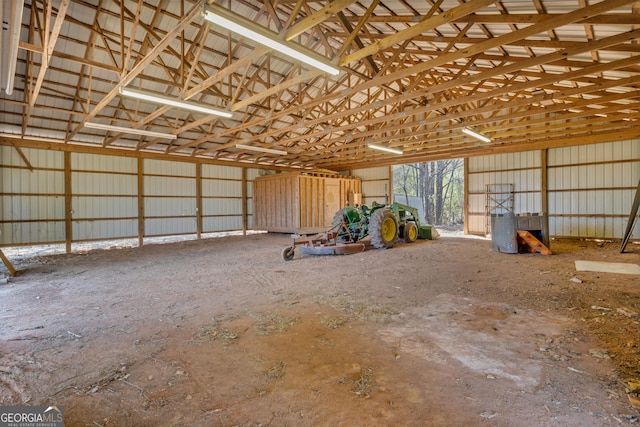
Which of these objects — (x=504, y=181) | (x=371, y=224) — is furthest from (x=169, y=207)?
(x=504, y=181)

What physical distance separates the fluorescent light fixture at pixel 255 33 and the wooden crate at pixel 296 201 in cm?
997

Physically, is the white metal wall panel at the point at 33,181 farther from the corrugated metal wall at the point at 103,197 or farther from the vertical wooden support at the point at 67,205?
the corrugated metal wall at the point at 103,197

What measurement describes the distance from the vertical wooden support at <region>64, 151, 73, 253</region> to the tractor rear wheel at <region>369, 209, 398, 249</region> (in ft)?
35.9

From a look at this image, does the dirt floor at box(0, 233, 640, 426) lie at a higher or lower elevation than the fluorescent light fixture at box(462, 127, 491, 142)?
lower

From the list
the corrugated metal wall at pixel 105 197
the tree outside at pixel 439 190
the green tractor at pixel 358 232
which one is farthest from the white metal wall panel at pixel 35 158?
the tree outside at pixel 439 190

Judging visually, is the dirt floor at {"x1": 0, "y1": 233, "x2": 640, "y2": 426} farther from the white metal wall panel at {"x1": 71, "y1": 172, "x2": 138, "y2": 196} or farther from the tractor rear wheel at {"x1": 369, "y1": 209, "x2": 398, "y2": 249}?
the white metal wall panel at {"x1": 71, "y1": 172, "x2": 138, "y2": 196}

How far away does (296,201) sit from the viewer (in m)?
14.9

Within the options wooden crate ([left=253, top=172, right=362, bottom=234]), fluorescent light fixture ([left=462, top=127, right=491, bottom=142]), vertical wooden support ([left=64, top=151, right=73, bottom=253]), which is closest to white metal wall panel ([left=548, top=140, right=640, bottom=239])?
fluorescent light fixture ([left=462, top=127, right=491, bottom=142])

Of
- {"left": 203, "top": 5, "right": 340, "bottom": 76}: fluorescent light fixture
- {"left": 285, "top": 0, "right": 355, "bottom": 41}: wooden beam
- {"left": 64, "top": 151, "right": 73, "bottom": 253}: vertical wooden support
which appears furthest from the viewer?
{"left": 64, "top": 151, "right": 73, "bottom": 253}: vertical wooden support

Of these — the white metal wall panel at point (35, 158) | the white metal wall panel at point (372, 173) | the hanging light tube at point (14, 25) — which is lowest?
the white metal wall panel at point (35, 158)
